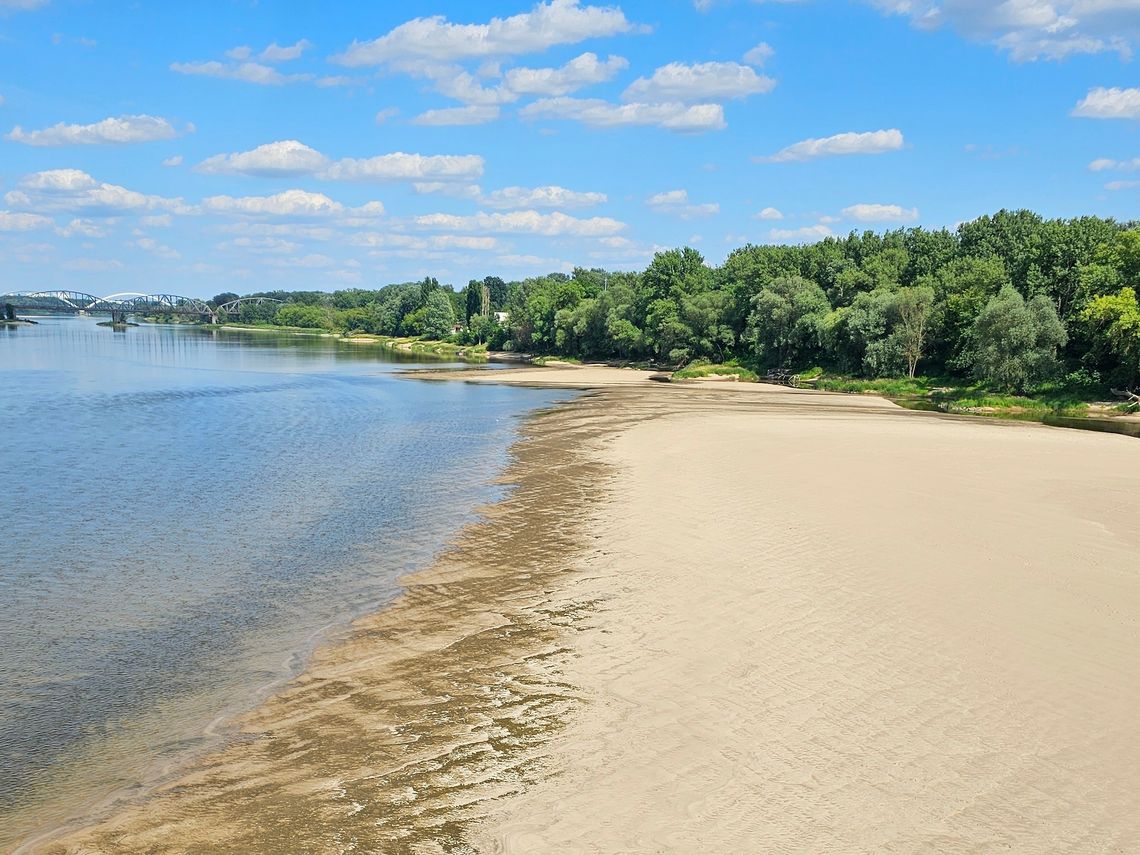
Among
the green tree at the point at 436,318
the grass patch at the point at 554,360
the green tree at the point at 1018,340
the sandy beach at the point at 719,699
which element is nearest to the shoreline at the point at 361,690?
the sandy beach at the point at 719,699

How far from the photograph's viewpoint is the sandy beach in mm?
8406

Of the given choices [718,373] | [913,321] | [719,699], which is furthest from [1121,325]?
[719,699]

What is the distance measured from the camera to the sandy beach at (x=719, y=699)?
8406 mm

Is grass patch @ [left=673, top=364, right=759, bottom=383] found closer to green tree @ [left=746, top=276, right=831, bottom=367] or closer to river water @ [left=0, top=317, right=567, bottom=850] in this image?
green tree @ [left=746, top=276, right=831, bottom=367]

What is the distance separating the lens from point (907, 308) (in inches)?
2714

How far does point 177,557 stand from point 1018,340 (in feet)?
178

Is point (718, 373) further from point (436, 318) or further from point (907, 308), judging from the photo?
point (436, 318)

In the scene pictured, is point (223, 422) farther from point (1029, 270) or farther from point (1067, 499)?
point (1029, 270)

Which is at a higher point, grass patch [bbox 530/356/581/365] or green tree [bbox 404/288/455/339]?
green tree [bbox 404/288/455/339]

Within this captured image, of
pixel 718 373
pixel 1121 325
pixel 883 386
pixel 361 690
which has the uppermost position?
pixel 1121 325

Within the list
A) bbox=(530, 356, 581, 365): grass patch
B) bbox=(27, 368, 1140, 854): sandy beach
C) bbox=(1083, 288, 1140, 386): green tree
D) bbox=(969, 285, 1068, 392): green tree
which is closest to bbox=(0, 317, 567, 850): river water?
bbox=(27, 368, 1140, 854): sandy beach

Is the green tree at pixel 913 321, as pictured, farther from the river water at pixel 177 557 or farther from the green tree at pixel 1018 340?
the river water at pixel 177 557

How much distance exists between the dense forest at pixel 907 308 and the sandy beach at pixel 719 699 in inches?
1544

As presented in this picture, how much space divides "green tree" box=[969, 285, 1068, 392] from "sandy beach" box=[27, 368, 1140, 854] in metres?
38.4
